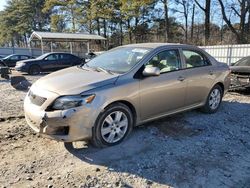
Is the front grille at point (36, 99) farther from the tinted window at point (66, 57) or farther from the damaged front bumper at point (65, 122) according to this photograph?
the tinted window at point (66, 57)

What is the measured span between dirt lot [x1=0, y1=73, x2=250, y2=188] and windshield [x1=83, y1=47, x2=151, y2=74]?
118 centimetres

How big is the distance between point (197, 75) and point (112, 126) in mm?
2302

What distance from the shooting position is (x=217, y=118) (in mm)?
5836

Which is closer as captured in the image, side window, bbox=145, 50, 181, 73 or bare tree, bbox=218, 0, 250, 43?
side window, bbox=145, 50, 181, 73

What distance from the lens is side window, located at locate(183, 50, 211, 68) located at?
5426mm

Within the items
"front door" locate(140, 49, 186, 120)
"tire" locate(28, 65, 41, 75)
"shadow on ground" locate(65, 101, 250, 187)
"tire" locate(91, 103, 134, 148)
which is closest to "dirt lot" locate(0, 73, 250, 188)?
"shadow on ground" locate(65, 101, 250, 187)

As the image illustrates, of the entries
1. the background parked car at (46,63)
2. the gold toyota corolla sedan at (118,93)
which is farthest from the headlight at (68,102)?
the background parked car at (46,63)

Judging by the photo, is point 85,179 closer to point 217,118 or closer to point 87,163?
point 87,163

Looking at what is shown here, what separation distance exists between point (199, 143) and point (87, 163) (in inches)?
75.6

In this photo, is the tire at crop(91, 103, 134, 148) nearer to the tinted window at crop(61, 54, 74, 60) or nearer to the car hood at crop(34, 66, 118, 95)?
the car hood at crop(34, 66, 118, 95)

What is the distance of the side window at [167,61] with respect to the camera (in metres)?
4.79

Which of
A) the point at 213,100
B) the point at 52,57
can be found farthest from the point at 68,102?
the point at 52,57

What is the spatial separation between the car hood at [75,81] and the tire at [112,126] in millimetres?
414

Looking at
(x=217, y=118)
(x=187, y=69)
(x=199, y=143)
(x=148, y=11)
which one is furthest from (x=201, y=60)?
(x=148, y=11)
